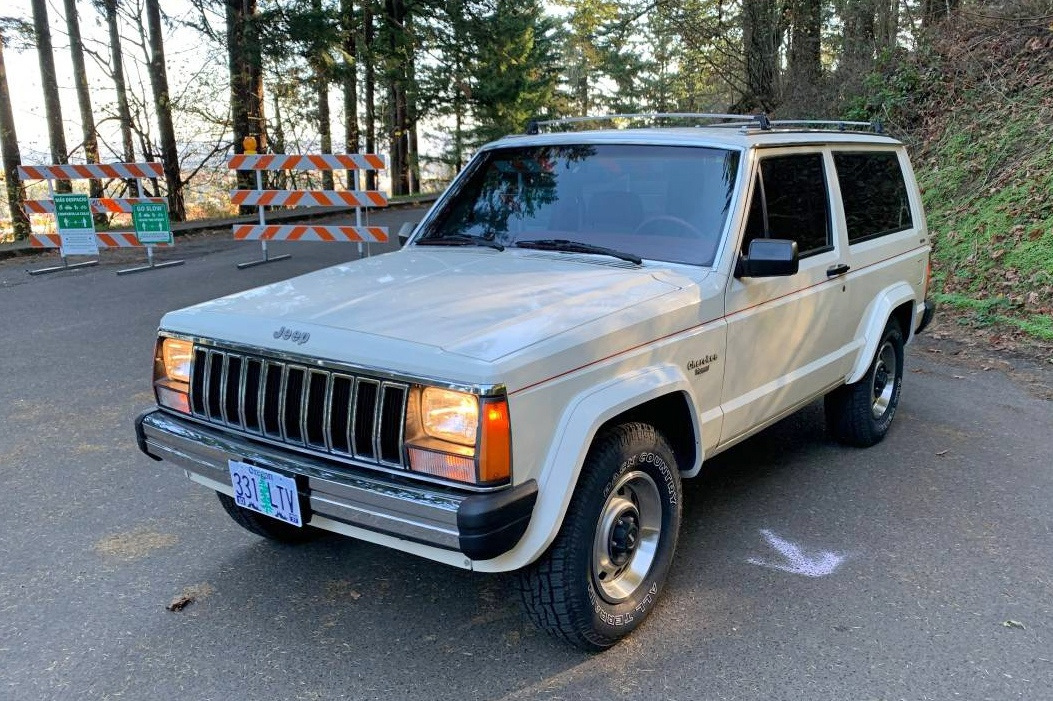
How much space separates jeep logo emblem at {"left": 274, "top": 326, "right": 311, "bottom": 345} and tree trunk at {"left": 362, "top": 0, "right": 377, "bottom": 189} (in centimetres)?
2093

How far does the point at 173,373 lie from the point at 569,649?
197 centimetres

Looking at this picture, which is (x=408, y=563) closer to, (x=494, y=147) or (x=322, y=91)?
(x=494, y=147)

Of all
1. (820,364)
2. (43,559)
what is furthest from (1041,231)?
(43,559)

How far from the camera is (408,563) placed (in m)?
3.71

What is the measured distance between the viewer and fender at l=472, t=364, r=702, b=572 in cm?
264

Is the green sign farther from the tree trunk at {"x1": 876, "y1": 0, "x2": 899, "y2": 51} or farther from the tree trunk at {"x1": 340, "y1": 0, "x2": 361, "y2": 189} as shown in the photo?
the tree trunk at {"x1": 876, "y1": 0, "x2": 899, "y2": 51}

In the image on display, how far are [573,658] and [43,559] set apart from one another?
8.32ft

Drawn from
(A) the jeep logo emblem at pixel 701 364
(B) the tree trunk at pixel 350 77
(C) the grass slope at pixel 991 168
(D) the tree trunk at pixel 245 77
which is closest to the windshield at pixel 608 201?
(A) the jeep logo emblem at pixel 701 364

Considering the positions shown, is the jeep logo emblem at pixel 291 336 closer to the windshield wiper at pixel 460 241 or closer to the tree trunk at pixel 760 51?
the windshield wiper at pixel 460 241

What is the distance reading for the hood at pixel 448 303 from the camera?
2779 millimetres

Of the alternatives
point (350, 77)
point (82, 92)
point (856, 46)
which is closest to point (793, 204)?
point (856, 46)

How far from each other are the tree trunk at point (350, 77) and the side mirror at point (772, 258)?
17.3 meters

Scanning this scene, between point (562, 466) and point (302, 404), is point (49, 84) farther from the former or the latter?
point (562, 466)

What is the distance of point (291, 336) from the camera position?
2906 millimetres
